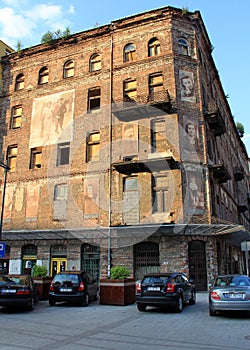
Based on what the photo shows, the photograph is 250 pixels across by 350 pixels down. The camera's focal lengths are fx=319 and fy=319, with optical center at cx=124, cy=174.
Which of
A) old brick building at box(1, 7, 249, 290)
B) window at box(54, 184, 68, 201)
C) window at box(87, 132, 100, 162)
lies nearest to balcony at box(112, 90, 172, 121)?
old brick building at box(1, 7, 249, 290)

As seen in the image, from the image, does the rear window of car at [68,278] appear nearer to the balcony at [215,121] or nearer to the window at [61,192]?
the window at [61,192]

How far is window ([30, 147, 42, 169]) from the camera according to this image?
25.2 meters

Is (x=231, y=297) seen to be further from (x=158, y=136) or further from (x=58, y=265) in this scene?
(x=58, y=265)

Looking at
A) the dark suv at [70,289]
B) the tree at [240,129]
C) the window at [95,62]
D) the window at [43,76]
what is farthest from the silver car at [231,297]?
the tree at [240,129]

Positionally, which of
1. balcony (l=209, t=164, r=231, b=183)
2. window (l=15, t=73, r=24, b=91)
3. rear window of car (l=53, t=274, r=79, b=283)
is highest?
window (l=15, t=73, r=24, b=91)

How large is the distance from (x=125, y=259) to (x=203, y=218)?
560 cm

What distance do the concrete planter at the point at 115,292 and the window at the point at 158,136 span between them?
9.78 metres

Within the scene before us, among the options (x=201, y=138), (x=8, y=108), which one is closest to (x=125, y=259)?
(x=201, y=138)

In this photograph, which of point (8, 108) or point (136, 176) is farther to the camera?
point (8, 108)

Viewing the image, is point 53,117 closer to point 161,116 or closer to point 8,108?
point 8,108

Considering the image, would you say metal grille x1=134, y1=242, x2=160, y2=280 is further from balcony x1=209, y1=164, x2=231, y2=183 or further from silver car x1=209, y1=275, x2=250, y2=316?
silver car x1=209, y1=275, x2=250, y2=316

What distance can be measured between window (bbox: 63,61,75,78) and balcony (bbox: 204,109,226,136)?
39.0 feet

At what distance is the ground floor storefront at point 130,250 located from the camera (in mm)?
19406

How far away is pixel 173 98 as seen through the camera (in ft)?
73.4
